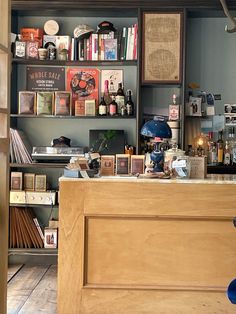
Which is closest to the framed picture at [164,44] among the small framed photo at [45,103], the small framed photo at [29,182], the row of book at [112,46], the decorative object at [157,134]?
the row of book at [112,46]

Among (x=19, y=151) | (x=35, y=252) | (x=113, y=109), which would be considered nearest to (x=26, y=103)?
(x=19, y=151)

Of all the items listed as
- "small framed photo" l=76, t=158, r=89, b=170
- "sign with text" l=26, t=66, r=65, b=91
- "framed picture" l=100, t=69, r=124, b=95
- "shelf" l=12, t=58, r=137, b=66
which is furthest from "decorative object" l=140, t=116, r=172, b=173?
"sign with text" l=26, t=66, r=65, b=91

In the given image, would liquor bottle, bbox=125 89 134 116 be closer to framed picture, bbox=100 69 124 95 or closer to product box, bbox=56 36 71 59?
framed picture, bbox=100 69 124 95

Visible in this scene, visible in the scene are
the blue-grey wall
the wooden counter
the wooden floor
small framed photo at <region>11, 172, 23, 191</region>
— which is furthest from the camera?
the blue-grey wall

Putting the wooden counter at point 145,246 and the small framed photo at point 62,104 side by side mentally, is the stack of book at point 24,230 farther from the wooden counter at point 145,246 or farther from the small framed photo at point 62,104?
the wooden counter at point 145,246

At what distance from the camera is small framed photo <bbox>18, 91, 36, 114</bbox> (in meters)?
4.60

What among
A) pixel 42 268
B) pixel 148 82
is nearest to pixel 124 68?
pixel 148 82

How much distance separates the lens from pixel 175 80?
14.5 feet

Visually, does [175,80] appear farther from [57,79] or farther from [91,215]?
[91,215]

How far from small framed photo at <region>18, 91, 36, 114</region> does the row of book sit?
0.59 metres

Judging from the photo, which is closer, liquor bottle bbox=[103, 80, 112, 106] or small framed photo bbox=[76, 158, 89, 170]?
small framed photo bbox=[76, 158, 89, 170]

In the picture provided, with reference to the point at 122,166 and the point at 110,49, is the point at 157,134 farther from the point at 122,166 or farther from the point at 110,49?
the point at 110,49

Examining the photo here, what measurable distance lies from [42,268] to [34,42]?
217 centimetres

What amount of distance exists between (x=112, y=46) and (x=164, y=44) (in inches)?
19.5
